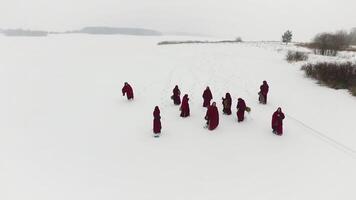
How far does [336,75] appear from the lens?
64.0 ft

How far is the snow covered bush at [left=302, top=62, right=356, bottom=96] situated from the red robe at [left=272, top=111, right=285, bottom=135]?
723cm

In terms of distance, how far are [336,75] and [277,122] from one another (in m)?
9.28

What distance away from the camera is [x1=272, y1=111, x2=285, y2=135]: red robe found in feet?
40.7

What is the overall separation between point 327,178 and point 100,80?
1760 centimetres

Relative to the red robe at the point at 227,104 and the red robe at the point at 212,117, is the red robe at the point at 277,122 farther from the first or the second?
the red robe at the point at 227,104

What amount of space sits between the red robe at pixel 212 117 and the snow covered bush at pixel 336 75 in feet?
29.1

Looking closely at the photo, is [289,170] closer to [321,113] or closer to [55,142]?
[321,113]

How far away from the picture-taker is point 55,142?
12.3m

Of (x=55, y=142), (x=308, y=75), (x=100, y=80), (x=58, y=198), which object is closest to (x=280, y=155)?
(x=58, y=198)

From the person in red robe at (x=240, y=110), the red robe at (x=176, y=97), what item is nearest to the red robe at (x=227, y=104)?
the person in red robe at (x=240, y=110)

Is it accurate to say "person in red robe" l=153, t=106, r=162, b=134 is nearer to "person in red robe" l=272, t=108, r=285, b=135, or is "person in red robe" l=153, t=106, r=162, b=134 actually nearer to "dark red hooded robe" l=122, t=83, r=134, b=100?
"person in red robe" l=272, t=108, r=285, b=135

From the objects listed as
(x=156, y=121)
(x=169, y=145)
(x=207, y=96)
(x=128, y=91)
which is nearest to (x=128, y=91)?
(x=128, y=91)

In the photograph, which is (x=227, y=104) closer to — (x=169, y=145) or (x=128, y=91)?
(x=169, y=145)

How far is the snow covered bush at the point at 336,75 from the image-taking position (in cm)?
1877
